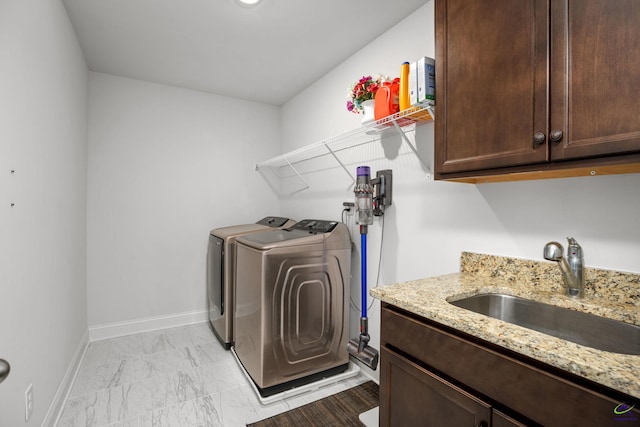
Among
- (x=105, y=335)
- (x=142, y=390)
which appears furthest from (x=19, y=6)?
(x=105, y=335)

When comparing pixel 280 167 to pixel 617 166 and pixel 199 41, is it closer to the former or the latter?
pixel 199 41

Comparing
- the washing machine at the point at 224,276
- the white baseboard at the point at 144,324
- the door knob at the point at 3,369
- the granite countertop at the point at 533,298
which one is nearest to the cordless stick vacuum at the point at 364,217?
the granite countertop at the point at 533,298

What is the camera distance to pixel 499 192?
1481 mm

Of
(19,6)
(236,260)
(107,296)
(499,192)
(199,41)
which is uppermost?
(199,41)

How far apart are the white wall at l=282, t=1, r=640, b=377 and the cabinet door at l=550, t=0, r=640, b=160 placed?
34 centimetres

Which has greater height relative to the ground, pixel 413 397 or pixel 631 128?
pixel 631 128

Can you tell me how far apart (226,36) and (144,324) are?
2.71 m

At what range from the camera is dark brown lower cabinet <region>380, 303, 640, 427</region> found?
0.72 meters

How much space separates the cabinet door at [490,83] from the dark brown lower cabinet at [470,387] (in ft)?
2.17

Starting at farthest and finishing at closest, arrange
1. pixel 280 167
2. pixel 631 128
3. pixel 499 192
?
pixel 280 167 → pixel 499 192 → pixel 631 128

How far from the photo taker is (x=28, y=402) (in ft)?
4.51

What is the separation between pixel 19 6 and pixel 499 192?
2231 mm

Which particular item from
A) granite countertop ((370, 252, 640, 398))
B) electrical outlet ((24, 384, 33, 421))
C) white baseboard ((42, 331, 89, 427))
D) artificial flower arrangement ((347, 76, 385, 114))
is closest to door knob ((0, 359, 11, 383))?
electrical outlet ((24, 384, 33, 421))

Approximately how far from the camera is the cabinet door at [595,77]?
2.77ft
